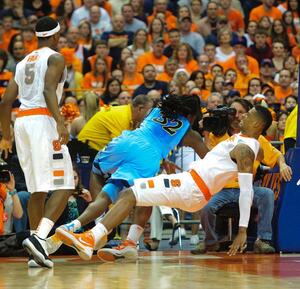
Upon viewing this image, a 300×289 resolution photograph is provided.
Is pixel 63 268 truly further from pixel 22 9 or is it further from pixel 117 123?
pixel 22 9

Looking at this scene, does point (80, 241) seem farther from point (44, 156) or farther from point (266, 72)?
point (266, 72)

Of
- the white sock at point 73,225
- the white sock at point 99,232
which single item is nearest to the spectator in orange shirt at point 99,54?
the white sock at point 73,225

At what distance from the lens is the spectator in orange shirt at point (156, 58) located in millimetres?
18031

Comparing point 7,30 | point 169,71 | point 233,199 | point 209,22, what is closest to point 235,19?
point 209,22

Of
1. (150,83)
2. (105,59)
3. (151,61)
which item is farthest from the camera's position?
(151,61)

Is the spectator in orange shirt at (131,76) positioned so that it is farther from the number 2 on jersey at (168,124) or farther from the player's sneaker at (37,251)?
the player's sneaker at (37,251)

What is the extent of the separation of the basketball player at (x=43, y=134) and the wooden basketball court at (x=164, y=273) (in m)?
0.61

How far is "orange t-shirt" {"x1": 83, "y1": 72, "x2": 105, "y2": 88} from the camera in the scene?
57.2 feet

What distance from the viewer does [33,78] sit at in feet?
30.7

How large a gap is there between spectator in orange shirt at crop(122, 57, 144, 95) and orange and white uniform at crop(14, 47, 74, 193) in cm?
797

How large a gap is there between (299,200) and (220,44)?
28.5 ft

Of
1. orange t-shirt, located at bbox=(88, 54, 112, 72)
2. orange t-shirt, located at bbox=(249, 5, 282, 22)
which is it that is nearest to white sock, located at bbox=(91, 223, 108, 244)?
orange t-shirt, located at bbox=(88, 54, 112, 72)

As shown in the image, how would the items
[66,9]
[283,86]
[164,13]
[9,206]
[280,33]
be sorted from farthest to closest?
[164,13]
[66,9]
[280,33]
[283,86]
[9,206]

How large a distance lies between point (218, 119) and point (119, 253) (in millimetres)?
2194
